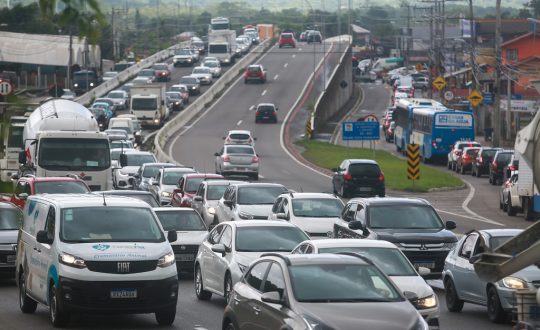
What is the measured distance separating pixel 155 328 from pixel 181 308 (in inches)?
101

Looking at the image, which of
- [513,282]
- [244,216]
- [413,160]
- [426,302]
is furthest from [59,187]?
[413,160]

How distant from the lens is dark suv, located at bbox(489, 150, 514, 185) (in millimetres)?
53281

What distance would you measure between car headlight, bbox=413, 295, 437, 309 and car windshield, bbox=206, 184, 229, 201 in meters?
18.4

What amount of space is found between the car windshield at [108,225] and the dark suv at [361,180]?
29631mm

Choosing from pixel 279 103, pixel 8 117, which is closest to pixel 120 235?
pixel 8 117

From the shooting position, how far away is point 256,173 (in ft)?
179

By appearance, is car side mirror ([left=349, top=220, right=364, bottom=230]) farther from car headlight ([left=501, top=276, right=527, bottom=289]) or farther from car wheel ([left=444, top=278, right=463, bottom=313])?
car headlight ([left=501, top=276, right=527, bottom=289])

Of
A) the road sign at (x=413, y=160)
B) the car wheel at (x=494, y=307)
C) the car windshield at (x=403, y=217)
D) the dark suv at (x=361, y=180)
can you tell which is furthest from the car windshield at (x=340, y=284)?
the road sign at (x=413, y=160)

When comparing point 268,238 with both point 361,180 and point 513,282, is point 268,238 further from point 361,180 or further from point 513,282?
point 361,180

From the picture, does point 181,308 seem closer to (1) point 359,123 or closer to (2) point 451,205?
(2) point 451,205

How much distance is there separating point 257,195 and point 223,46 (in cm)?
9168

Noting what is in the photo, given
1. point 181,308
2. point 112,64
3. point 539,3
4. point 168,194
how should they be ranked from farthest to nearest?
point 539,3
point 112,64
point 168,194
point 181,308

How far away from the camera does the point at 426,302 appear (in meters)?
15.6

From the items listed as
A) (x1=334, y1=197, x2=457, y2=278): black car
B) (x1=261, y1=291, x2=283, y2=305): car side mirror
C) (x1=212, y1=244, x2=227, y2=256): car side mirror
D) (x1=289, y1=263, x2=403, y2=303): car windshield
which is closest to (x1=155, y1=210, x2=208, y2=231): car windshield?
(x1=334, y1=197, x2=457, y2=278): black car
